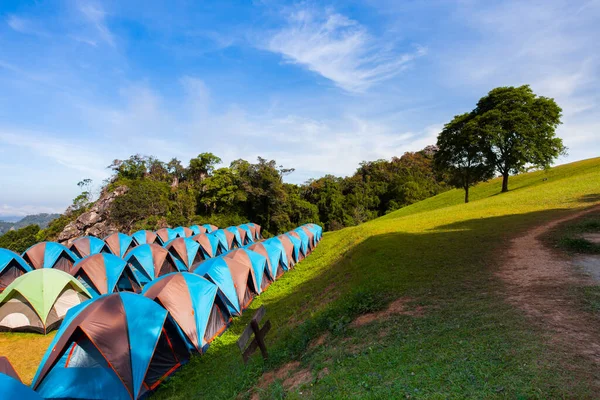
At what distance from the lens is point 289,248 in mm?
21484

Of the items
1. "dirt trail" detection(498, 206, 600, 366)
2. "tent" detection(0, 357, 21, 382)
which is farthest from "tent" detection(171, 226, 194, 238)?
"dirt trail" detection(498, 206, 600, 366)

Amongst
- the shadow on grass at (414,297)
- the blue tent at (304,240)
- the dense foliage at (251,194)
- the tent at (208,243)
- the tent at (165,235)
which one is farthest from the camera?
the dense foliage at (251,194)

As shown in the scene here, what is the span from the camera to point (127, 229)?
43188 mm

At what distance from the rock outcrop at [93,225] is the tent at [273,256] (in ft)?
110

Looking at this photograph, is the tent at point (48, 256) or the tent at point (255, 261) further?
the tent at point (48, 256)

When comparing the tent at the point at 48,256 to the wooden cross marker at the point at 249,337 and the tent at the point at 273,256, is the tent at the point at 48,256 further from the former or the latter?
the wooden cross marker at the point at 249,337

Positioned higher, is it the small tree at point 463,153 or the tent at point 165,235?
the small tree at point 463,153

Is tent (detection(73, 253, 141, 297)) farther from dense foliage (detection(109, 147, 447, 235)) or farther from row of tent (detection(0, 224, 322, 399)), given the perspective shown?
dense foliage (detection(109, 147, 447, 235))

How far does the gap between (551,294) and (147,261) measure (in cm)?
1861

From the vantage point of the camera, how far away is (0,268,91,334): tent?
439 inches

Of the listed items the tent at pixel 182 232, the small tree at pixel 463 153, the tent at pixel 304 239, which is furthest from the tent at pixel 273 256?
the small tree at pixel 463 153

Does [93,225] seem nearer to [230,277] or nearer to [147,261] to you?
[147,261]

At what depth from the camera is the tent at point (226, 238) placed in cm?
2811

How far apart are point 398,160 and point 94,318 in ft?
245
